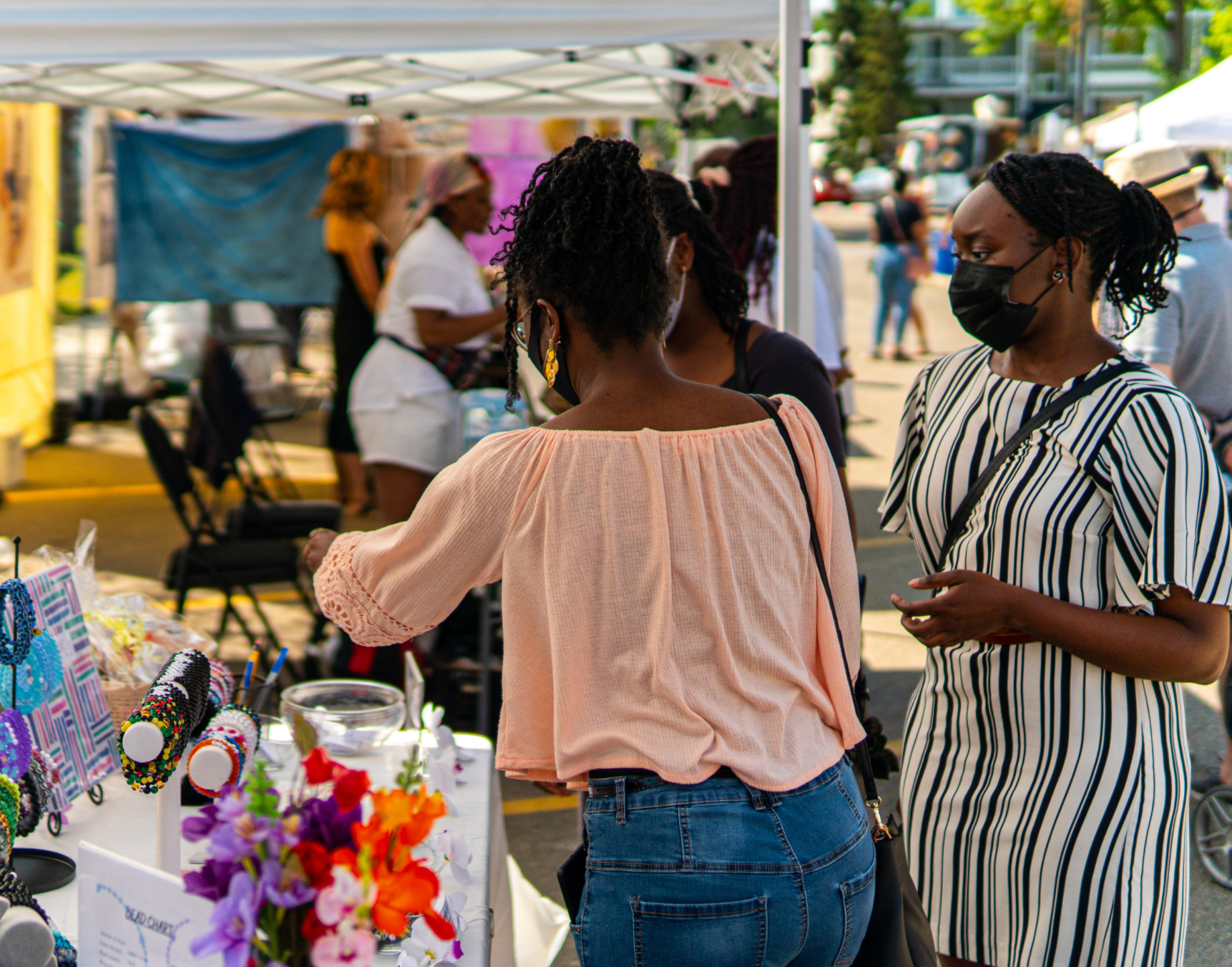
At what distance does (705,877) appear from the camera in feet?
4.45

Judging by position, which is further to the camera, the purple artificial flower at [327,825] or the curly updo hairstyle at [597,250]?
the curly updo hairstyle at [597,250]

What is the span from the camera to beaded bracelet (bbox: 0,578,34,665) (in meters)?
1.92

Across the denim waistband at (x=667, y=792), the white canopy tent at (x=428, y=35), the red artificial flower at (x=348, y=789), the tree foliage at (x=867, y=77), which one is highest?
the tree foliage at (x=867, y=77)

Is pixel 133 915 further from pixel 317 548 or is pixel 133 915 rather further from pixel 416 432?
pixel 416 432

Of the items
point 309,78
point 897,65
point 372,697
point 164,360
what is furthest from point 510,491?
point 897,65

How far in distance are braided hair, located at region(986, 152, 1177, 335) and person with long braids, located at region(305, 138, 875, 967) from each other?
2.38 ft

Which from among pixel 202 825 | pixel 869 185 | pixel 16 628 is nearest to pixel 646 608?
pixel 202 825

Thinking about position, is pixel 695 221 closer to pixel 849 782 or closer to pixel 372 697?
pixel 372 697

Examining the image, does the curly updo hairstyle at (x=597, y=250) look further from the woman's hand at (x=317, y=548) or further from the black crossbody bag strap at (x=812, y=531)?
the woman's hand at (x=317, y=548)

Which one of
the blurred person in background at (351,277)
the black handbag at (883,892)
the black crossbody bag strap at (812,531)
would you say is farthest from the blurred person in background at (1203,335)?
the blurred person in background at (351,277)

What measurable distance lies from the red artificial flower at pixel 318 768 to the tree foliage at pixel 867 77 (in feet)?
191

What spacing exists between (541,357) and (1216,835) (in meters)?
2.98

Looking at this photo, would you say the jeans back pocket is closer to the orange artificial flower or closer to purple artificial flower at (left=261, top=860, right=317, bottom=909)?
the orange artificial flower

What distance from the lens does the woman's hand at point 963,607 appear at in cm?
182
